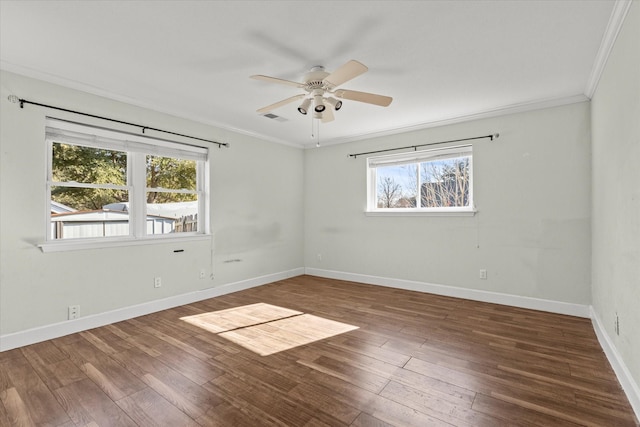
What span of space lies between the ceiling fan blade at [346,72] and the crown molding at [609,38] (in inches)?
61.5

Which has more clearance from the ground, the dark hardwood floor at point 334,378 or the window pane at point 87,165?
the window pane at point 87,165

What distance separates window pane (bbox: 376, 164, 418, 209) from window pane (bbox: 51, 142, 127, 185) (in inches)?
141

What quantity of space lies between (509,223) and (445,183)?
983 mm

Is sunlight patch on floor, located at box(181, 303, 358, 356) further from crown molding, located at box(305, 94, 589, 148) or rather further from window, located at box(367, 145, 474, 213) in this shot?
crown molding, located at box(305, 94, 589, 148)

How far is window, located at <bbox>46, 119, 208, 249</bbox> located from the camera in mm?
3053

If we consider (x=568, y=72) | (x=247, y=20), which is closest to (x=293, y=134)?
(x=247, y=20)

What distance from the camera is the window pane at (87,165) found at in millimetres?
3055

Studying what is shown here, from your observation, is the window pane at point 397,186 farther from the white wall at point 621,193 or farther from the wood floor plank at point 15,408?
the wood floor plank at point 15,408

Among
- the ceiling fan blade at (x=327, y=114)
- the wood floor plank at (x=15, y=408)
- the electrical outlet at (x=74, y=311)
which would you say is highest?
the ceiling fan blade at (x=327, y=114)

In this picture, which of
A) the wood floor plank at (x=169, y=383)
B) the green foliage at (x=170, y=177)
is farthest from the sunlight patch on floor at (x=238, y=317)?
the green foliage at (x=170, y=177)

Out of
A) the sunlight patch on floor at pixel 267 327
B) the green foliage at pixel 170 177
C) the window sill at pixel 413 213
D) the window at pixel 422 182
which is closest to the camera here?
the sunlight patch on floor at pixel 267 327

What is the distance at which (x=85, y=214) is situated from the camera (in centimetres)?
322

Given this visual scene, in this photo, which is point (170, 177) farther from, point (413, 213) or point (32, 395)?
point (413, 213)

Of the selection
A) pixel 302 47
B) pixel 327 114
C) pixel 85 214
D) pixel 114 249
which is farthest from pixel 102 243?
pixel 302 47
